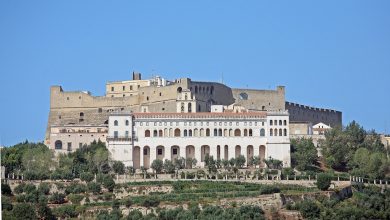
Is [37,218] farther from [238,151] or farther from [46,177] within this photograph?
[238,151]

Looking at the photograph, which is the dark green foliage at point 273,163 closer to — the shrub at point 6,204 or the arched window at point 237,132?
the arched window at point 237,132

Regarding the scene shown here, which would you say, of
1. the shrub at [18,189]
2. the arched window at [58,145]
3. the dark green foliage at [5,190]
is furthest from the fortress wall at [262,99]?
the dark green foliage at [5,190]

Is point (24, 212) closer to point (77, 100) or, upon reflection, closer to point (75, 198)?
point (75, 198)

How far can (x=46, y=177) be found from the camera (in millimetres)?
63156

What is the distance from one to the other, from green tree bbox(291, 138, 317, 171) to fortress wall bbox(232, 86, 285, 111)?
992 cm

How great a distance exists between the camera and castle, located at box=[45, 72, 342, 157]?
75.1 metres

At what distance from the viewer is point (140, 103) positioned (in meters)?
80.0

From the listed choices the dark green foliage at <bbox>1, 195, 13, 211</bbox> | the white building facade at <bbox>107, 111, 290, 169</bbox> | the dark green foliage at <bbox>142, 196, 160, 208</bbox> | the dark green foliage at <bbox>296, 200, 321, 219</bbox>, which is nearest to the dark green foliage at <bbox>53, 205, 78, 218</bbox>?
the dark green foliage at <bbox>1, 195, 13, 211</bbox>

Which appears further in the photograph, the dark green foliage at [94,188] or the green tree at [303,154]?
the green tree at [303,154]

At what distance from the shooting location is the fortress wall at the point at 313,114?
3337 inches

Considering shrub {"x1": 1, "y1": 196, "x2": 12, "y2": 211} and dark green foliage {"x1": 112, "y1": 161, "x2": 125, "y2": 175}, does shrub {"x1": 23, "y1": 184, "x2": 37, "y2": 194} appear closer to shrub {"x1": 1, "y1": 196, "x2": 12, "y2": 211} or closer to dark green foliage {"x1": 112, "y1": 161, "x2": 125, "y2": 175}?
shrub {"x1": 1, "y1": 196, "x2": 12, "y2": 211}

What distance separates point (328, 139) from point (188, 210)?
80.7ft

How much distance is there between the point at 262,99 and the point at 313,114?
24.8 ft

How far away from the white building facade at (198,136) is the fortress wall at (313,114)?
43.3ft
